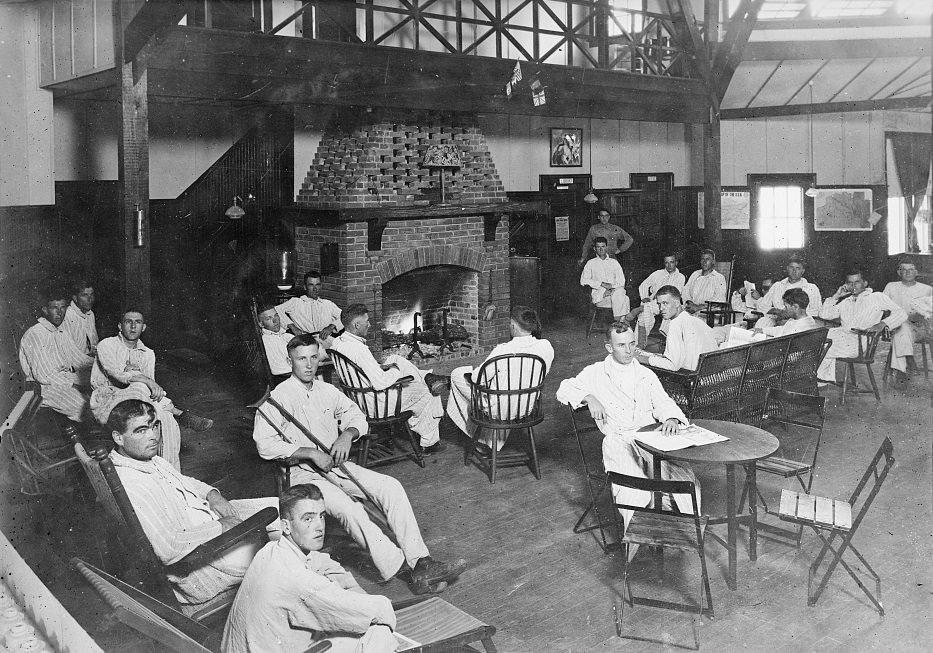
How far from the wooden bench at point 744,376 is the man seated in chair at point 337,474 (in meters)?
2.44

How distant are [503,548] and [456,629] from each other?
5.03 ft

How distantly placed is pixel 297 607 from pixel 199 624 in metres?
0.43

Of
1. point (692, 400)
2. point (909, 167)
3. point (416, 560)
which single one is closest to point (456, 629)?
point (416, 560)

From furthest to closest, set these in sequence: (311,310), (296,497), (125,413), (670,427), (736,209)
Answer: (736,209)
(311,310)
(670,427)
(125,413)
(296,497)

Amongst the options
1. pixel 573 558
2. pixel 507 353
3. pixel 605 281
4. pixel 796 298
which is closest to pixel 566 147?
pixel 605 281

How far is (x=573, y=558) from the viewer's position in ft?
15.9

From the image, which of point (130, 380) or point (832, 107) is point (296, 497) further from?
point (832, 107)

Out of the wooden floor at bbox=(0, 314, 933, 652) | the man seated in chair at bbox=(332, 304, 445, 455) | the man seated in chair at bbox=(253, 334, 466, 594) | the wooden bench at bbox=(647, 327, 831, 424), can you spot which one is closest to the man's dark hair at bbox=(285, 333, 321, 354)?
the man seated in chair at bbox=(253, 334, 466, 594)

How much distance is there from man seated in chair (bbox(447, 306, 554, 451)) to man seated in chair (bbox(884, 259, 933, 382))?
14.2ft

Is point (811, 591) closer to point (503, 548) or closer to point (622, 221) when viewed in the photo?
point (503, 548)

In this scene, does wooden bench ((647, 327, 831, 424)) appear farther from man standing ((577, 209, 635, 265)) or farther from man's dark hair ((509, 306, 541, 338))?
man standing ((577, 209, 635, 265))

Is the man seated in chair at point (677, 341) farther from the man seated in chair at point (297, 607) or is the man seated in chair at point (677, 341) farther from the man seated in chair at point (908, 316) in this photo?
the man seated in chair at point (297, 607)

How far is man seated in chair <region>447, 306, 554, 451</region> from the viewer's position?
6348mm

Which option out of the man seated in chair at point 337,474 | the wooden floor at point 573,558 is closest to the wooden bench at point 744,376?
the wooden floor at point 573,558
